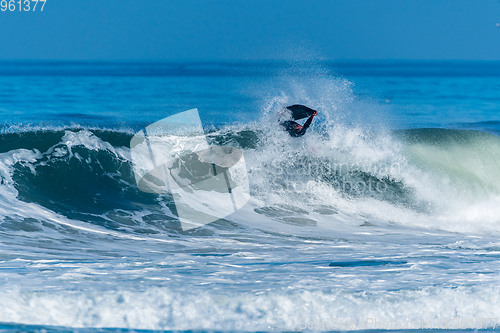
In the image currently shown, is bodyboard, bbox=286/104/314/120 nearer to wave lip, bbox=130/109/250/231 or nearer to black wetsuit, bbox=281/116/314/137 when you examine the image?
black wetsuit, bbox=281/116/314/137

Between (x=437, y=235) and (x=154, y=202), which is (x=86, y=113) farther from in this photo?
(x=437, y=235)

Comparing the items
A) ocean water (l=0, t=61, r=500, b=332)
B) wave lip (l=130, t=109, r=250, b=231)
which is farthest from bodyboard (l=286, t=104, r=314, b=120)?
wave lip (l=130, t=109, r=250, b=231)

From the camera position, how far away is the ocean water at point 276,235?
4023 mm

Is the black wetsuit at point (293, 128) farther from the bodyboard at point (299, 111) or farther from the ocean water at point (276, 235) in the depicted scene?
the ocean water at point (276, 235)

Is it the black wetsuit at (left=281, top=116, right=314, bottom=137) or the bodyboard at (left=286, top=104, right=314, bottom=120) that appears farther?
the black wetsuit at (left=281, top=116, right=314, bottom=137)

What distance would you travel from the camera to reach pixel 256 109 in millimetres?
19453

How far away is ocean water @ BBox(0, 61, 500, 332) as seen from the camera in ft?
13.2

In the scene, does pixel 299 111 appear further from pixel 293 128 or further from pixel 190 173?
pixel 190 173

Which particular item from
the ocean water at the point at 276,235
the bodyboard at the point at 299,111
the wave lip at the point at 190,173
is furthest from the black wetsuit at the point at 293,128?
the wave lip at the point at 190,173

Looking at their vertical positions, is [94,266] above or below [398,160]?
below

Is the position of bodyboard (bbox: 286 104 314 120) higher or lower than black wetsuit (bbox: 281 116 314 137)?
higher

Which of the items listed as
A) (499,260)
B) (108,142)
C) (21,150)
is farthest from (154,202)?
(499,260)

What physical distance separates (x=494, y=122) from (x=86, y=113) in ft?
58.3

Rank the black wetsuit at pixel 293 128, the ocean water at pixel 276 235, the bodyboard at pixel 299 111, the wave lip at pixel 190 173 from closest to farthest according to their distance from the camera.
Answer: the ocean water at pixel 276 235
the wave lip at pixel 190 173
the bodyboard at pixel 299 111
the black wetsuit at pixel 293 128
